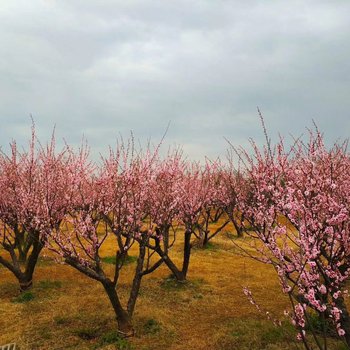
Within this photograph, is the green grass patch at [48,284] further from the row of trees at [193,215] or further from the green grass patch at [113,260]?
the green grass patch at [113,260]

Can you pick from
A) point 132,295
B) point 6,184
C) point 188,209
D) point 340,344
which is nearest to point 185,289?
point 188,209

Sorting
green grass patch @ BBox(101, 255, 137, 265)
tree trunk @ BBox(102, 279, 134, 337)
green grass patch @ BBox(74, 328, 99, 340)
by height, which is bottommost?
green grass patch @ BBox(74, 328, 99, 340)

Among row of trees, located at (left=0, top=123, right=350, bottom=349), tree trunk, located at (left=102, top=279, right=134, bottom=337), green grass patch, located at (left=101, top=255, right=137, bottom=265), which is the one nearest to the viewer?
row of trees, located at (left=0, top=123, right=350, bottom=349)

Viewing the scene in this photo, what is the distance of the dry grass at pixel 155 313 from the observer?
453 inches

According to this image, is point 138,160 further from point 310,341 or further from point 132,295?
point 310,341

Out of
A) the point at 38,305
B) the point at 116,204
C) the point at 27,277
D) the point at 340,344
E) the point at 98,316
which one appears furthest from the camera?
the point at 27,277

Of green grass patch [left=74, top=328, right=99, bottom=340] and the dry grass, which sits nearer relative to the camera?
the dry grass

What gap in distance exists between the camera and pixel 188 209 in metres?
18.3

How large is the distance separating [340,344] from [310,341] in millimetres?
872

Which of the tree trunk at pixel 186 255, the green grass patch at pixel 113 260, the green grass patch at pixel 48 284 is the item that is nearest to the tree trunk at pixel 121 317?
the green grass patch at pixel 48 284

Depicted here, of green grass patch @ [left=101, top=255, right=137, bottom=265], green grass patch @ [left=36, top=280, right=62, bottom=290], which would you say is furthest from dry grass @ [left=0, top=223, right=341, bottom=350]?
green grass patch @ [left=101, top=255, right=137, bottom=265]

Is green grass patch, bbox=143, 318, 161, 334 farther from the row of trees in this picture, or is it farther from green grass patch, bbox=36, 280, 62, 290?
green grass patch, bbox=36, 280, 62, 290

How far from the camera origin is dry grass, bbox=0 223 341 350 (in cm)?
1150

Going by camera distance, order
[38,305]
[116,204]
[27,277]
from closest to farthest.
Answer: [116,204] → [38,305] → [27,277]
